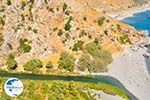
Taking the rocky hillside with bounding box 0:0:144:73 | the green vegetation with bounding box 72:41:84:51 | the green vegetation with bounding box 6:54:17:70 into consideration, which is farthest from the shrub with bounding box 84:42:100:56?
the green vegetation with bounding box 6:54:17:70

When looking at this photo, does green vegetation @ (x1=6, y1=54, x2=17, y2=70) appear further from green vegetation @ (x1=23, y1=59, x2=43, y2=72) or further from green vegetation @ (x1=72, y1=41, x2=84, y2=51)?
green vegetation @ (x1=72, y1=41, x2=84, y2=51)

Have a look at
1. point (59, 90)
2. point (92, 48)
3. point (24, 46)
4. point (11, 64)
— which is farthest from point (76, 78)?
point (92, 48)

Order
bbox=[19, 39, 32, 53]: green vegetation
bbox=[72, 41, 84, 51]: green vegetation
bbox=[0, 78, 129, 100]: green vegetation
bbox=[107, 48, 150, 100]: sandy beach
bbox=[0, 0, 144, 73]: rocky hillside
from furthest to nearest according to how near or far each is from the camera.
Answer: bbox=[72, 41, 84, 51]: green vegetation → bbox=[19, 39, 32, 53]: green vegetation → bbox=[0, 0, 144, 73]: rocky hillside → bbox=[107, 48, 150, 100]: sandy beach → bbox=[0, 78, 129, 100]: green vegetation

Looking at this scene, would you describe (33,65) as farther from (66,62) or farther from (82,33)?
(82,33)

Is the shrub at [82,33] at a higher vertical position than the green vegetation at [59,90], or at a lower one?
higher

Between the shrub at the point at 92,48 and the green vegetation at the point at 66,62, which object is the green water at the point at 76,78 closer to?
the green vegetation at the point at 66,62

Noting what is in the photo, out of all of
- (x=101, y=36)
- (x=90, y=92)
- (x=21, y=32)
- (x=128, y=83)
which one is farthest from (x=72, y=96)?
(x=101, y=36)

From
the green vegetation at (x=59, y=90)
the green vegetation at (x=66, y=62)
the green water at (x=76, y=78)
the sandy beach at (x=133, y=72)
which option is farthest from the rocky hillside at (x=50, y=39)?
the green vegetation at (x=59, y=90)
